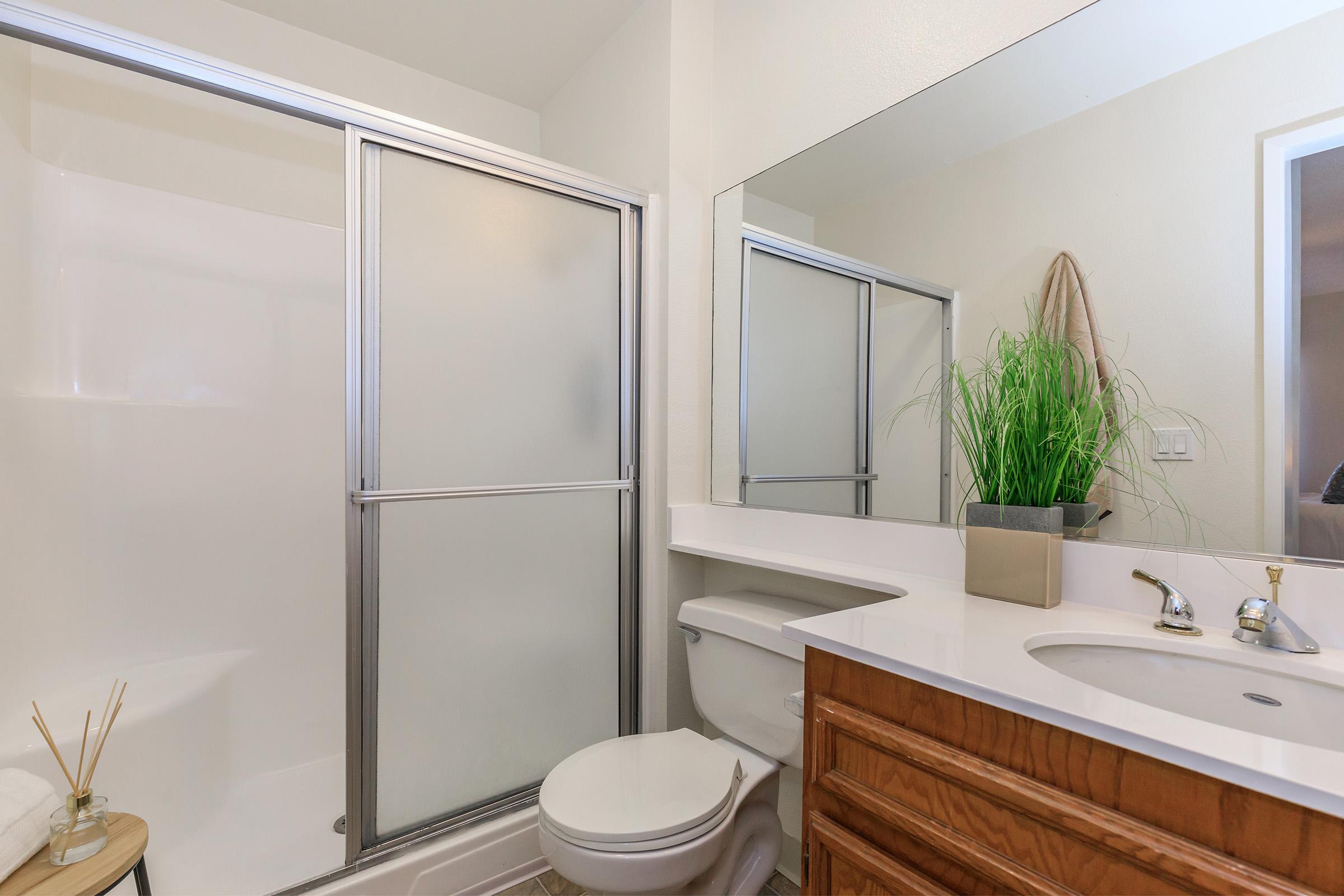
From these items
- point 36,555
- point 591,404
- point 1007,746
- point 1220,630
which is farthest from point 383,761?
point 1220,630

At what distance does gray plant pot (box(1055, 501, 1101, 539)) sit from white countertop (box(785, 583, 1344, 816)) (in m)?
0.12

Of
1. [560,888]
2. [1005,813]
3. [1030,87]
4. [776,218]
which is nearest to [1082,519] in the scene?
[1005,813]

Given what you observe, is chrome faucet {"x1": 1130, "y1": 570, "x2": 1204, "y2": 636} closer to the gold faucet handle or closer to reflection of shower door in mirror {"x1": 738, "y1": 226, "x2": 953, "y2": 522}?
the gold faucet handle

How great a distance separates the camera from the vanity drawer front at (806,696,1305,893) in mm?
547

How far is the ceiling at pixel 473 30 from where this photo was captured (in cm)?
192

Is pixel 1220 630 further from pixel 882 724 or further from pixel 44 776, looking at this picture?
pixel 44 776

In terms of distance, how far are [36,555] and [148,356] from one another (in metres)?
0.64

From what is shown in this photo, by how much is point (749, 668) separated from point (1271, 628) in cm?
91

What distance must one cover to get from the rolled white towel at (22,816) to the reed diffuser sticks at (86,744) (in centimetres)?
4

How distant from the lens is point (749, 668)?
1410mm

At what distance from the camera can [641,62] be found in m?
1.93

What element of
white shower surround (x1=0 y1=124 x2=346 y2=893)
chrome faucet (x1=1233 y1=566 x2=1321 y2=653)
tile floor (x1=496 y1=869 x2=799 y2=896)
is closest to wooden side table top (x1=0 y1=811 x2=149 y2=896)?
white shower surround (x1=0 y1=124 x2=346 y2=893)

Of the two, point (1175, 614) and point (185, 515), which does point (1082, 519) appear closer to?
point (1175, 614)

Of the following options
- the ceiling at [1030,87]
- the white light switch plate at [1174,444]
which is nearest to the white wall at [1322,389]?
the white light switch plate at [1174,444]
